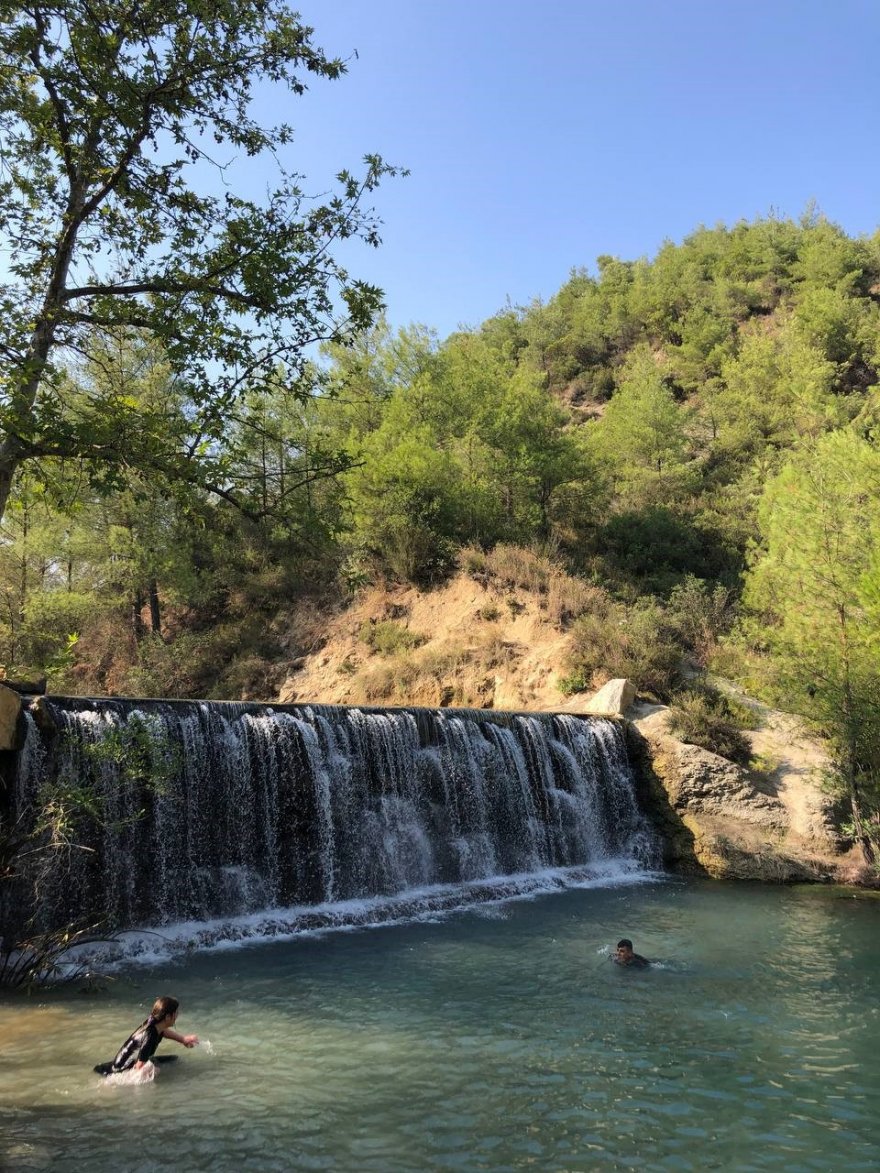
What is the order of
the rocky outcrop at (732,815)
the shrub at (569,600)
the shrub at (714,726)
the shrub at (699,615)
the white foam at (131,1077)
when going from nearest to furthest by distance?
the white foam at (131,1077), the rocky outcrop at (732,815), the shrub at (714,726), the shrub at (699,615), the shrub at (569,600)

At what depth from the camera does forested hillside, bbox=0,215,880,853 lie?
1369cm

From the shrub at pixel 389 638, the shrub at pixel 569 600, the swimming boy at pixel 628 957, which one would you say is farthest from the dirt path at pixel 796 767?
the shrub at pixel 389 638

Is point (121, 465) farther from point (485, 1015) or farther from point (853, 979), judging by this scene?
point (853, 979)

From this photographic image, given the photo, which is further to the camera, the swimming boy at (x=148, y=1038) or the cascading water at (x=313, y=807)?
the cascading water at (x=313, y=807)

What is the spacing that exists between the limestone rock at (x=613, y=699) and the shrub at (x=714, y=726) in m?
1.06

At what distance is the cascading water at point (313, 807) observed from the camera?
31.5 ft

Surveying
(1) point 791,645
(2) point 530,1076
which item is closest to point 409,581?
(1) point 791,645

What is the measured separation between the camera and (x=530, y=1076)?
5.83 m

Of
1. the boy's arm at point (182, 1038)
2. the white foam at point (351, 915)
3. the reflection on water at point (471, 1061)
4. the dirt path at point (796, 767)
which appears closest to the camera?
the reflection on water at point (471, 1061)

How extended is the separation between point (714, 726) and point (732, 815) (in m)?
1.88

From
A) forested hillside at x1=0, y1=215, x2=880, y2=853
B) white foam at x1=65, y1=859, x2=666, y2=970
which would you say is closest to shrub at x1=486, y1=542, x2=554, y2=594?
forested hillside at x1=0, y1=215, x2=880, y2=853

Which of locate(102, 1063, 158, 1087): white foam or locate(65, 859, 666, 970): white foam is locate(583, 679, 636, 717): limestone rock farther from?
locate(102, 1063, 158, 1087): white foam

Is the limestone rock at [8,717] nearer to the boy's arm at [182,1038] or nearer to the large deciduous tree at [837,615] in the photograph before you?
the boy's arm at [182,1038]

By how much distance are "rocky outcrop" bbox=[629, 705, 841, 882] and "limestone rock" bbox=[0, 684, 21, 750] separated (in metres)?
11.7
